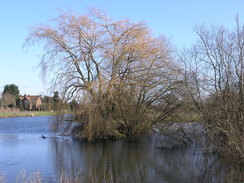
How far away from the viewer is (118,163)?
41.8ft

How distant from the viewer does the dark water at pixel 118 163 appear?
10461mm

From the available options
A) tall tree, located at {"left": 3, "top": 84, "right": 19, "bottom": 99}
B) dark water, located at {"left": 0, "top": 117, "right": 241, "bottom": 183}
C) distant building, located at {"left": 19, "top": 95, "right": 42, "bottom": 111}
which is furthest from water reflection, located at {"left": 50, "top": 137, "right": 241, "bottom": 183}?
tall tree, located at {"left": 3, "top": 84, "right": 19, "bottom": 99}

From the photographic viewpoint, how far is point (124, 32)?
1958 cm

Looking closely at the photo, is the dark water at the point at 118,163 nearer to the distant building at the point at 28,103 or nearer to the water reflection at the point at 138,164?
the water reflection at the point at 138,164

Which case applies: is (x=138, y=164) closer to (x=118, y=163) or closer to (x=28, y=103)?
(x=118, y=163)

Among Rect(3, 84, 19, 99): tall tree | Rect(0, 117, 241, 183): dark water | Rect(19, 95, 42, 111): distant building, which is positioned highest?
Rect(3, 84, 19, 99): tall tree

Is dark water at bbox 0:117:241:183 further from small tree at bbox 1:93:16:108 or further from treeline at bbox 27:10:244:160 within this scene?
small tree at bbox 1:93:16:108

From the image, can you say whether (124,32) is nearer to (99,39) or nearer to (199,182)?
(99,39)

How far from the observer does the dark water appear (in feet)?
34.3

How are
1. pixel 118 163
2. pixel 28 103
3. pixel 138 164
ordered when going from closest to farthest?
pixel 138 164
pixel 118 163
pixel 28 103

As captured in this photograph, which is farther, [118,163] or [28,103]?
[28,103]

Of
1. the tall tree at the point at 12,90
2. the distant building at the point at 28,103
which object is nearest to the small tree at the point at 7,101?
the distant building at the point at 28,103

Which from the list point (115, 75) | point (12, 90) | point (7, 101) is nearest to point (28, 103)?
point (12, 90)

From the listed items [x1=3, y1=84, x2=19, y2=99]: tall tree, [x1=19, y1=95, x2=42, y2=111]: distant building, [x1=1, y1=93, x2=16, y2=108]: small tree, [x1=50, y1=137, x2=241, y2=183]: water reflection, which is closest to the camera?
[x1=50, y1=137, x2=241, y2=183]: water reflection
